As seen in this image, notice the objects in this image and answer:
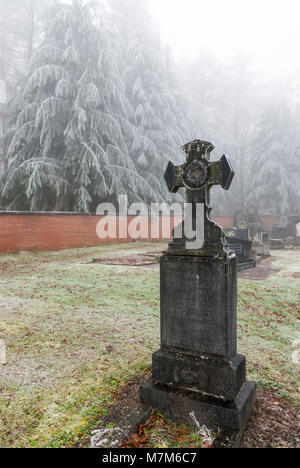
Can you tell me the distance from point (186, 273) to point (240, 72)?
131ft

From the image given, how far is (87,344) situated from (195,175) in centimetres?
295

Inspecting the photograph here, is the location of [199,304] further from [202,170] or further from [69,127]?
[69,127]

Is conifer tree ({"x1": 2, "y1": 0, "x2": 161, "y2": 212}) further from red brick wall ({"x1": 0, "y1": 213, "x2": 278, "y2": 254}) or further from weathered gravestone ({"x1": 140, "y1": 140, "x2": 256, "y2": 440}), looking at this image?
weathered gravestone ({"x1": 140, "y1": 140, "x2": 256, "y2": 440})

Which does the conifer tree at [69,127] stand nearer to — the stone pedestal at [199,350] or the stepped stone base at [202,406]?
the stone pedestal at [199,350]

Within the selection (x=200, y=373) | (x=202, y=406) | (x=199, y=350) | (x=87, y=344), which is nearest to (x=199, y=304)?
(x=199, y=350)

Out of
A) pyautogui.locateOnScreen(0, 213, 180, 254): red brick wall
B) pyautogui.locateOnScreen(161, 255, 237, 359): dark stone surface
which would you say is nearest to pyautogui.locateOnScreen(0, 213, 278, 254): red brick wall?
pyautogui.locateOnScreen(0, 213, 180, 254): red brick wall

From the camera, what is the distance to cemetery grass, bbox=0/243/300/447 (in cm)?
A: 282

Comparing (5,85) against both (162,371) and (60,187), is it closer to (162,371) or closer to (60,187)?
(60,187)

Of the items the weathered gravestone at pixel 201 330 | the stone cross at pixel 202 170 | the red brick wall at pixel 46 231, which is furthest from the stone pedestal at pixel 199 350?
the red brick wall at pixel 46 231

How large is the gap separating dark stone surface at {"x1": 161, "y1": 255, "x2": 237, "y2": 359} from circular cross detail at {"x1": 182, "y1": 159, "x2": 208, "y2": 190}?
0.76m

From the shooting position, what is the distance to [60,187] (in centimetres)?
1648

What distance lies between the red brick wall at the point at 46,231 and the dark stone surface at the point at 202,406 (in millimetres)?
11791

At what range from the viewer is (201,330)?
2.94 m
